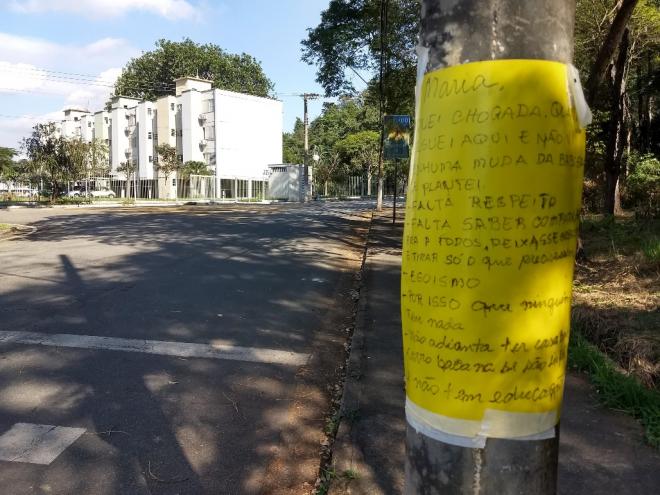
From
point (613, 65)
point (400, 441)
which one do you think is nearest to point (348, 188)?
point (613, 65)

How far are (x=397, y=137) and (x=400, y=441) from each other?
46.8 feet

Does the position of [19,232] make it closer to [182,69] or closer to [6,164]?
[6,164]

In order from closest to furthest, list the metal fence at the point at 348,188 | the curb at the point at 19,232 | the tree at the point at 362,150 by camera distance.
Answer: the curb at the point at 19,232 < the tree at the point at 362,150 < the metal fence at the point at 348,188

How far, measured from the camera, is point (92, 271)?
9.53m

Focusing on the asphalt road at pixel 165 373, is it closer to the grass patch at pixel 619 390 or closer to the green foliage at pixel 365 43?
the grass patch at pixel 619 390

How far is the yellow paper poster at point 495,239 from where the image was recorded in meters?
1.23

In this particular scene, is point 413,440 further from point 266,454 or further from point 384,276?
point 384,276

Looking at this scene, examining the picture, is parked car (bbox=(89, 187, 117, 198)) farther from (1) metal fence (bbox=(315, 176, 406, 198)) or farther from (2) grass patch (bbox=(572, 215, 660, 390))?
(2) grass patch (bbox=(572, 215, 660, 390))

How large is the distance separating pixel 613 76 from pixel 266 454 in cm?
1086

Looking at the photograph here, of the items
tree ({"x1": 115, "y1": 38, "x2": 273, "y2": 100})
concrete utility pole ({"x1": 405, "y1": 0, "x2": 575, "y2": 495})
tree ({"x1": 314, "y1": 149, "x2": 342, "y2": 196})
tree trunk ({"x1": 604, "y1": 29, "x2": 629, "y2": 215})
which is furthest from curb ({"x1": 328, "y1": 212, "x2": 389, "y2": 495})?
tree ({"x1": 115, "y1": 38, "x2": 273, "y2": 100})

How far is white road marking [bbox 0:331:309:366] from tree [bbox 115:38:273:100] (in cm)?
6798

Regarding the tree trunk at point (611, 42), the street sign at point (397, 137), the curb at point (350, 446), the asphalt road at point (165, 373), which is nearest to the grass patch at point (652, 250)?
the tree trunk at point (611, 42)

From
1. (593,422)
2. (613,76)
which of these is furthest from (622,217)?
→ (593,422)

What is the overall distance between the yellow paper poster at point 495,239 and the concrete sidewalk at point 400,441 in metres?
1.96
